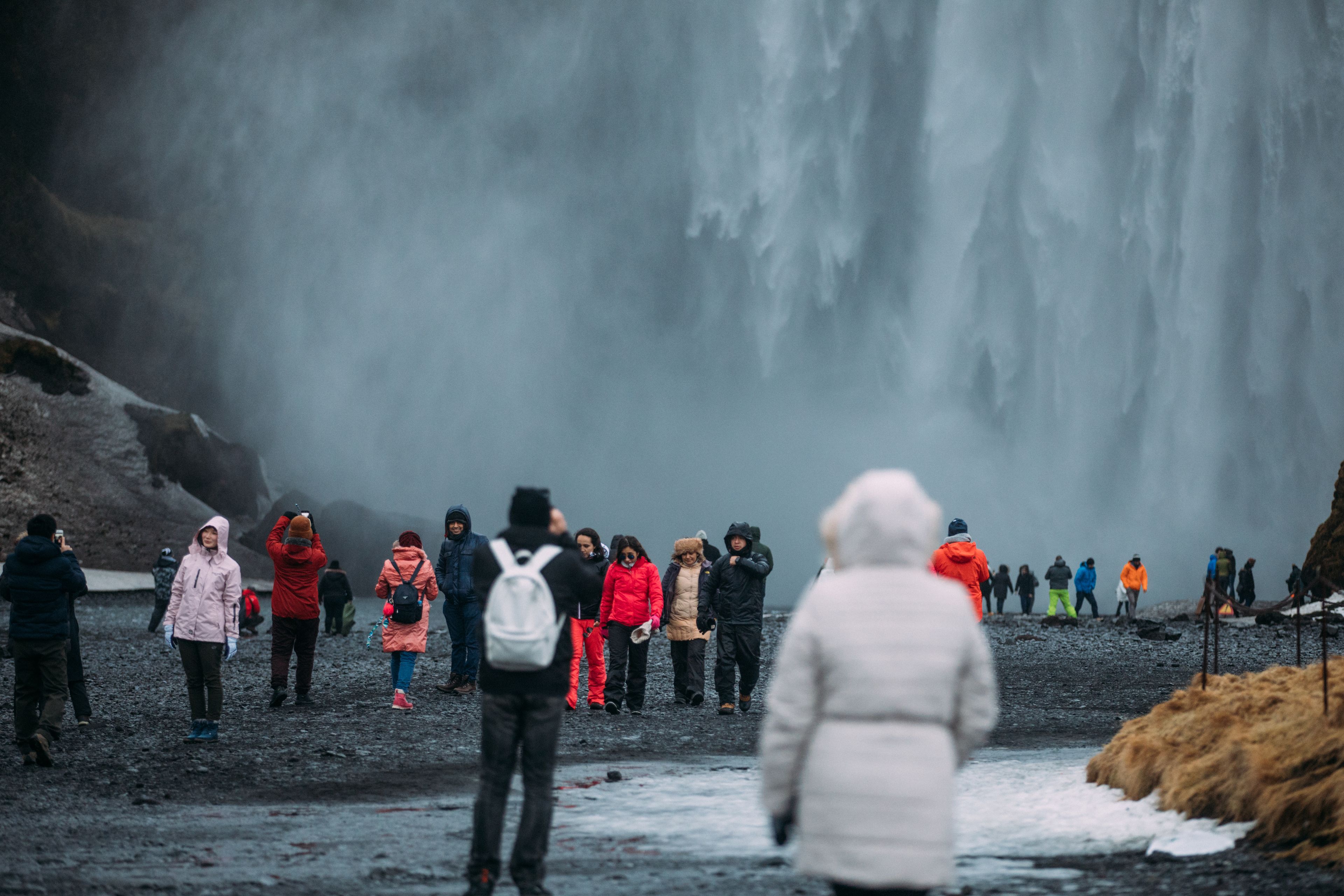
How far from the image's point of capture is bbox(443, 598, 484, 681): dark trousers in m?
14.0

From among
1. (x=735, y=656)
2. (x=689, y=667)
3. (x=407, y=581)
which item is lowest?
(x=689, y=667)

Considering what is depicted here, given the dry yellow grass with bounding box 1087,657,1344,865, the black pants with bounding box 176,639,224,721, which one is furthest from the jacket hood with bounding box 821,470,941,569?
the black pants with bounding box 176,639,224,721

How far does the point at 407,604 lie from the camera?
41.4ft

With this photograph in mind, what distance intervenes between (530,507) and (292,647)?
9065mm

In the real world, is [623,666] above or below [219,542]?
below

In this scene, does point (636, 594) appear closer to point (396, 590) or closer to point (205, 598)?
point (396, 590)

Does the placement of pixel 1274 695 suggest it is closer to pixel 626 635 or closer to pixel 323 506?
pixel 626 635

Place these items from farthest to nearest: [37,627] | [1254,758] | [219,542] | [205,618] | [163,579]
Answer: [163,579] → [219,542] → [205,618] → [37,627] → [1254,758]

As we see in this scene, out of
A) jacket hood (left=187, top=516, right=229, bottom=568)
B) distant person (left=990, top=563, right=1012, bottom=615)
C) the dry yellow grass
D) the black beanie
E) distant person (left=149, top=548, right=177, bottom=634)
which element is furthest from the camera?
distant person (left=990, top=563, right=1012, bottom=615)

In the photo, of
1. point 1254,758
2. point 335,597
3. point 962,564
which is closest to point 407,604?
point 962,564

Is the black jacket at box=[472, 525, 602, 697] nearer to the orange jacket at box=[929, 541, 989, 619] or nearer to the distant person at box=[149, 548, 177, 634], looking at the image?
the orange jacket at box=[929, 541, 989, 619]

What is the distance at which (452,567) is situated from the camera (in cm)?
1388

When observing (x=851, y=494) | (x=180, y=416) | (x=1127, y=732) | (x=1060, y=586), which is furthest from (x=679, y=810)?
(x=180, y=416)

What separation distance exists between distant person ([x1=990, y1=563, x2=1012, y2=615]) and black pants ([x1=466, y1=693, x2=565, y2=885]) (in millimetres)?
33324
